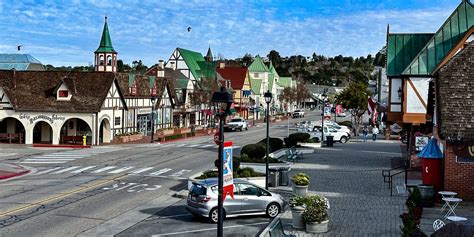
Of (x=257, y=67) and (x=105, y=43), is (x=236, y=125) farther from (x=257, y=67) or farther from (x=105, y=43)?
(x=257, y=67)

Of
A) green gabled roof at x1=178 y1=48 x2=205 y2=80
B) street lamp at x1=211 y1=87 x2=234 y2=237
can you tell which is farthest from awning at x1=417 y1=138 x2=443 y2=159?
green gabled roof at x1=178 y1=48 x2=205 y2=80

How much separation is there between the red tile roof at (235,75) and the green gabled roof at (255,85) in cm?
664

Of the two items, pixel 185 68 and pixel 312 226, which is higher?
pixel 185 68

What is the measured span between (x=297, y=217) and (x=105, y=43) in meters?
48.7

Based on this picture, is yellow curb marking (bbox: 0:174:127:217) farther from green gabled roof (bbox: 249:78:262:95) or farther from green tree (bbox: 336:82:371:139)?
green gabled roof (bbox: 249:78:262:95)

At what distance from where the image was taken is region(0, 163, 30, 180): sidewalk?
31.9 m

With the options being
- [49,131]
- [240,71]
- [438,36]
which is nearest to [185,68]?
[240,71]

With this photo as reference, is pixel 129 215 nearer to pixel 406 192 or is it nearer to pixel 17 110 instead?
pixel 406 192

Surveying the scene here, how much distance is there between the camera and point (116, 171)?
3334cm

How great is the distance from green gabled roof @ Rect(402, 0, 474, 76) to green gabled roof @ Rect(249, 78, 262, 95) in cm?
8161

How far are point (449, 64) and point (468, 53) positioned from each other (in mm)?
921

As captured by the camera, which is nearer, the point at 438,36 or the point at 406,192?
the point at 406,192

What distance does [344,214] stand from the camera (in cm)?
2036

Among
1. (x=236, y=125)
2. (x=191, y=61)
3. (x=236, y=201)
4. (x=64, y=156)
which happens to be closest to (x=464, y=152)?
(x=236, y=201)
